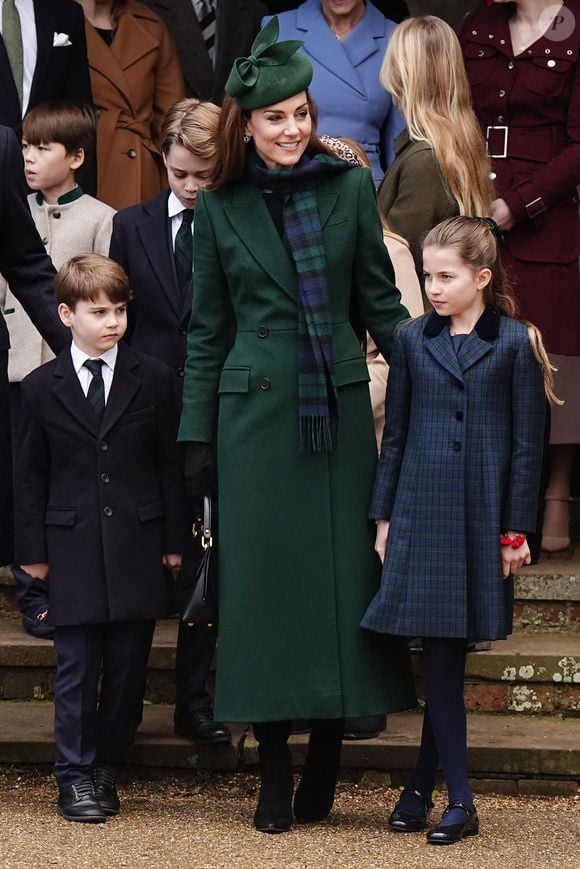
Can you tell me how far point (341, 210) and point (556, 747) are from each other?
1.69 meters

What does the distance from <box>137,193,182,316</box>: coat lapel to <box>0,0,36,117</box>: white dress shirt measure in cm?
124

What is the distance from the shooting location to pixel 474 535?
430cm

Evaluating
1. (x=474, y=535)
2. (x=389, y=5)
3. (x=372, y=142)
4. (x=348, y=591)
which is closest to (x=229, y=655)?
(x=348, y=591)

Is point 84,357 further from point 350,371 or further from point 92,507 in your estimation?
point 350,371

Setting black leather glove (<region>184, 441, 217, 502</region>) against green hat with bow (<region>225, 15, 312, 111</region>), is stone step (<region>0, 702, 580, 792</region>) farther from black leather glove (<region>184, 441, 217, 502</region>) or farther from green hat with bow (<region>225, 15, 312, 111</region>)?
green hat with bow (<region>225, 15, 312, 111</region>)

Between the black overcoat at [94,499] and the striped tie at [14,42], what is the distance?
1843 mm

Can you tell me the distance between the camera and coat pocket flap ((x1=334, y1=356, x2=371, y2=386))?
4340mm

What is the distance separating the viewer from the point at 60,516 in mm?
4578

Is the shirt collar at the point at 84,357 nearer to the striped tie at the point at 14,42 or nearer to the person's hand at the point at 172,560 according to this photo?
the person's hand at the point at 172,560

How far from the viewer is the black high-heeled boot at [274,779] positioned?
4.40m

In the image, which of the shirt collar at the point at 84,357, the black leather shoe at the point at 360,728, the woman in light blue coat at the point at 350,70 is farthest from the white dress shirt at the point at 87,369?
the woman in light blue coat at the point at 350,70

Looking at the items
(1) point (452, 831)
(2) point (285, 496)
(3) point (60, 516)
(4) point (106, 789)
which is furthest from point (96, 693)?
(1) point (452, 831)

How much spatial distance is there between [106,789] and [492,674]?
1.30m

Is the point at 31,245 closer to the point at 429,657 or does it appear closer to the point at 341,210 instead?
the point at 341,210
